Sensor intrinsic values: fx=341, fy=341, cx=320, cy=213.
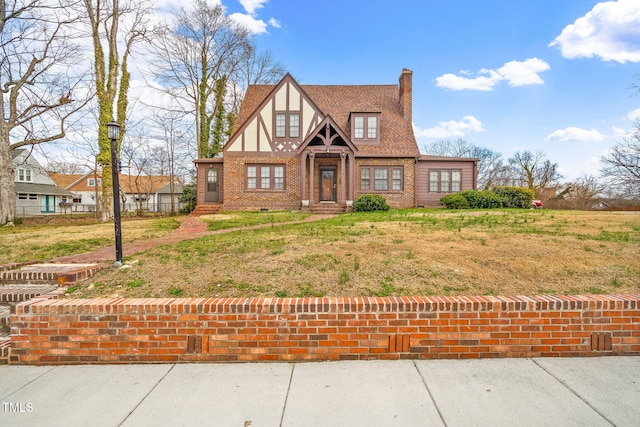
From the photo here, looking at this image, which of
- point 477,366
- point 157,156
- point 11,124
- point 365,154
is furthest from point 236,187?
point 157,156

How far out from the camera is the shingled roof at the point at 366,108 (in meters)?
19.2

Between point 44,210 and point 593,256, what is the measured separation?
5000 cm

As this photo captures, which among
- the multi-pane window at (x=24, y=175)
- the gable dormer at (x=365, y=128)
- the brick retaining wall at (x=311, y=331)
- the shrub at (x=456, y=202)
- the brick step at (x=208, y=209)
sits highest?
the gable dormer at (x=365, y=128)

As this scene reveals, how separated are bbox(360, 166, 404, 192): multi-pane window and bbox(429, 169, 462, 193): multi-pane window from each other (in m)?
1.91

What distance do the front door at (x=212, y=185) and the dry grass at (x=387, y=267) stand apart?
13.1m

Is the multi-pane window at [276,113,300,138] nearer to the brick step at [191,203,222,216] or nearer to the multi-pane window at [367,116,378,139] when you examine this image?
the multi-pane window at [367,116,378,139]

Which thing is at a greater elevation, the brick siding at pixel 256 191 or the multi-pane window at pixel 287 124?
the multi-pane window at pixel 287 124

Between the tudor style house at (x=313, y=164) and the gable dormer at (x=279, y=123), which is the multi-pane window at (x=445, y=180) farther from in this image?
the gable dormer at (x=279, y=123)

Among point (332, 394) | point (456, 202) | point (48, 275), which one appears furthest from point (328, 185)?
point (332, 394)

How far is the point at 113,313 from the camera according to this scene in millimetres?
3543

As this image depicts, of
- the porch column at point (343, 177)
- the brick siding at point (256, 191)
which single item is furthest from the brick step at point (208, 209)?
the porch column at point (343, 177)

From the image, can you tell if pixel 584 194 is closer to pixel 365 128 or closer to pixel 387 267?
pixel 365 128

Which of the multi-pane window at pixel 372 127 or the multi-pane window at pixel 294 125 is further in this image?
the multi-pane window at pixel 372 127

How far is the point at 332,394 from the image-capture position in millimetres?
2943
